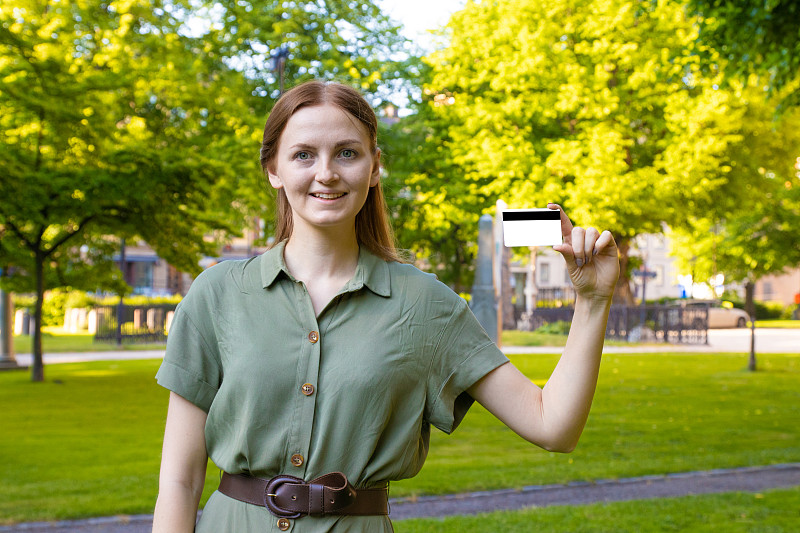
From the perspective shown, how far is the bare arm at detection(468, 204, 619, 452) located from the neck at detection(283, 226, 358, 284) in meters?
0.44

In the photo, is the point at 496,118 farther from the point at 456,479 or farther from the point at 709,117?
the point at 456,479

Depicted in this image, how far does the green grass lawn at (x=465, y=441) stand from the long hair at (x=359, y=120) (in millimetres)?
5596

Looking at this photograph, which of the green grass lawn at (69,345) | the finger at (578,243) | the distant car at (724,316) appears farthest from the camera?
the distant car at (724,316)

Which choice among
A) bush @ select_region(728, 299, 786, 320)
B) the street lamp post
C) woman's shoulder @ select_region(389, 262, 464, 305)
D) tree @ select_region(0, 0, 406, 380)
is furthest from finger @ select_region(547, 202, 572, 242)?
bush @ select_region(728, 299, 786, 320)

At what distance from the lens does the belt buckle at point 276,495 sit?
6.39 ft

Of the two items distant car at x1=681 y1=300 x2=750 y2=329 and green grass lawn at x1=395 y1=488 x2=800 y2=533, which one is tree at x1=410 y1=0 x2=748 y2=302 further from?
green grass lawn at x1=395 y1=488 x2=800 y2=533

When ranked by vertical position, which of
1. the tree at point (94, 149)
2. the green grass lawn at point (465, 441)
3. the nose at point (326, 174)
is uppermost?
the tree at point (94, 149)

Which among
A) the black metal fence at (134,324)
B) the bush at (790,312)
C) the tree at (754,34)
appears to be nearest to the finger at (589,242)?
the tree at (754,34)

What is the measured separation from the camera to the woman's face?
206cm

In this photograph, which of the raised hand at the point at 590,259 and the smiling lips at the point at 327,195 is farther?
the smiling lips at the point at 327,195

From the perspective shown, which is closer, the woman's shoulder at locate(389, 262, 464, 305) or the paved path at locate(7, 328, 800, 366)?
the woman's shoulder at locate(389, 262, 464, 305)

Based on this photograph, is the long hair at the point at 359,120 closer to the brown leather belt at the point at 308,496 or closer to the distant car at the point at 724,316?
the brown leather belt at the point at 308,496

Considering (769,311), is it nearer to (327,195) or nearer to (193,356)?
(327,195)

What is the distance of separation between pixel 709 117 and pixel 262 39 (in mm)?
12714
